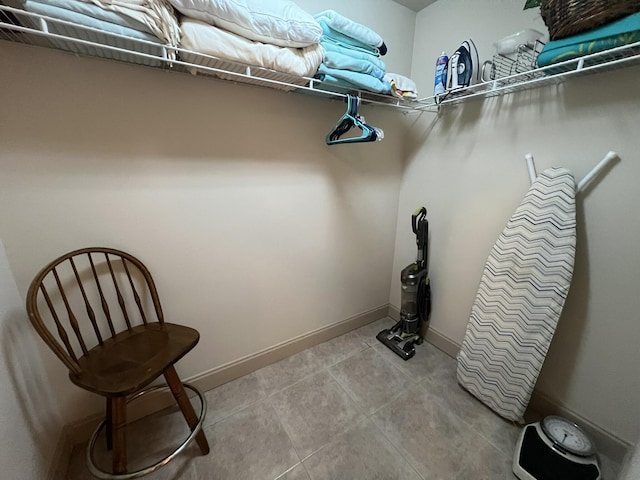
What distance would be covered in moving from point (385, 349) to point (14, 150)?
7.13 ft

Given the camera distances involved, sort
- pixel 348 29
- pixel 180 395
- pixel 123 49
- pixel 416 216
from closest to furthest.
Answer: pixel 123 49 < pixel 180 395 < pixel 348 29 < pixel 416 216

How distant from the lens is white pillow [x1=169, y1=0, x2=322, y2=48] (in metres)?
0.92

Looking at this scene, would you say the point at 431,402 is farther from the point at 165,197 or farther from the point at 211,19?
the point at 211,19

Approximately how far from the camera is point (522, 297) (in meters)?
1.32

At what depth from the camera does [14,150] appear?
0.94 m

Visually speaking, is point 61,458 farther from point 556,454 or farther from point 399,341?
point 556,454

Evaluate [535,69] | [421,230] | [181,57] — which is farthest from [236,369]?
[535,69]

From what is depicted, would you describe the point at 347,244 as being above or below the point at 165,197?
below

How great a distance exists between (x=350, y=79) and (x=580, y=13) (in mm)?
842

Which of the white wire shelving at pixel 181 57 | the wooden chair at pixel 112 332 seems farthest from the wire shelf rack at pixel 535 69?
the wooden chair at pixel 112 332

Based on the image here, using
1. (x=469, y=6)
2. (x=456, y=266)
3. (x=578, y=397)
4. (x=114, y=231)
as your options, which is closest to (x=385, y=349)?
(x=456, y=266)

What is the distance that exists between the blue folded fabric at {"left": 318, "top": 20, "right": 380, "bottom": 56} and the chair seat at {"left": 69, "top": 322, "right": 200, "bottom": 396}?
1.51 metres

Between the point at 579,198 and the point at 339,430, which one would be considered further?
the point at 339,430

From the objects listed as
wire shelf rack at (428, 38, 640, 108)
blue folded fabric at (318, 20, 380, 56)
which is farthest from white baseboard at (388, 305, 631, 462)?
blue folded fabric at (318, 20, 380, 56)
